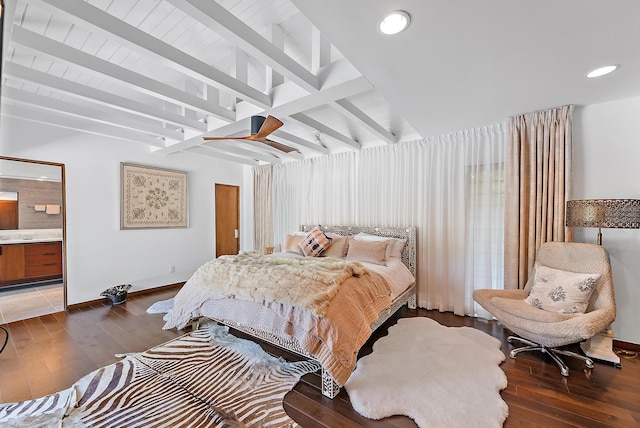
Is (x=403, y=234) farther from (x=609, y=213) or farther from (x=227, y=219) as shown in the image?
(x=227, y=219)

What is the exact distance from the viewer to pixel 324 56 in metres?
2.53

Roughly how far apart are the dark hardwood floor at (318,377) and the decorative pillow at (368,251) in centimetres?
82

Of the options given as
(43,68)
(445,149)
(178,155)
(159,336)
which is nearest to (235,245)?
(178,155)

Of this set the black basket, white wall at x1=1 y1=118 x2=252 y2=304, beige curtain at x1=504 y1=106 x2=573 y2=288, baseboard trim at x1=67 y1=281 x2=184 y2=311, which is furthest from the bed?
white wall at x1=1 y1=118 x2=252 y2=304

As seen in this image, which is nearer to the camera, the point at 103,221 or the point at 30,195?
the point at 103,221

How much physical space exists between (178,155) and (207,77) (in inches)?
132

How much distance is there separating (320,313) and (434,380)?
3.58 feet

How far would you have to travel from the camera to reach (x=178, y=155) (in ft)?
17.1

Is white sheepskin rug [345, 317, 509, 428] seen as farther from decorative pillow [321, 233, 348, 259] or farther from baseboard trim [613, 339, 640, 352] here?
decorative pillow [321, 233, 348, 259]

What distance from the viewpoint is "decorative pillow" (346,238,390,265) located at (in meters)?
3.72

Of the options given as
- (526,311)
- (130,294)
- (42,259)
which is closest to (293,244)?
(130,294)

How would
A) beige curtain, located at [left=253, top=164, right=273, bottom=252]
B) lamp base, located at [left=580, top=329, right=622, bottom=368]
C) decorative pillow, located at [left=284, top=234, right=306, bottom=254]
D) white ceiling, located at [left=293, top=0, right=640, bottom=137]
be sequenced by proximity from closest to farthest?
white ceiling, located at [left=293, top=0, right=640, bottom=137] → lamp base, located at [left=580, top=329, right=622, bottom=368] → decorative pillow, located at [left=284, top=234, right=306, bottom=254] → beige curtain, located at [left=253, top=164, right=273, bottom=252]

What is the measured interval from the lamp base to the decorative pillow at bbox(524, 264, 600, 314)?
0.40 metres

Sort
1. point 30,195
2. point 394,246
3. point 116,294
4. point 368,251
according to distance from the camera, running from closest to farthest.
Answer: point 368,251 < point 394,246 < point 116,294 < point 30,195
